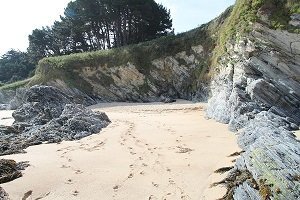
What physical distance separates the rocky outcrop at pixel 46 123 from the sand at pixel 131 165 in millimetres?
918

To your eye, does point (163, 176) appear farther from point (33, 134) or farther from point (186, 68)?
point (186, 68)

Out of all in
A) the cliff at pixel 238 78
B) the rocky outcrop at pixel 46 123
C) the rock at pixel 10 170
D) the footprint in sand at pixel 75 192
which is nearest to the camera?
the cliff at pixel 238 78

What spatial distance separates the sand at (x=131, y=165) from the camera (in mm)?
7688

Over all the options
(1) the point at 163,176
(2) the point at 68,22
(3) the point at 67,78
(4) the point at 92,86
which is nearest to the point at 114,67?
(4) the point at 92,86

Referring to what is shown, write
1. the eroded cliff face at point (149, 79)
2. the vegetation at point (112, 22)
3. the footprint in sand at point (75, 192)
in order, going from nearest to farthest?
the footprint in sand at point (75, 192) → the eroded cliff face at point (149, 79) → the vegetation at point (112, 22)

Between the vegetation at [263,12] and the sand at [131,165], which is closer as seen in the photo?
the sand at [131,165]

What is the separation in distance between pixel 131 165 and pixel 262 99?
6929 mm

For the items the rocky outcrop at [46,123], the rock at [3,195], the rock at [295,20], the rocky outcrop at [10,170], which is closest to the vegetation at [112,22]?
the rocky outcrop at [46,123]

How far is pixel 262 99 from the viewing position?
14008 millimetres

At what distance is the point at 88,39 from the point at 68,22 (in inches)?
155

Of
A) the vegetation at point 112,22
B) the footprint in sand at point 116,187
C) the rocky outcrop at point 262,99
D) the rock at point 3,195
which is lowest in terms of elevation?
the footprint in sand at point 116,187

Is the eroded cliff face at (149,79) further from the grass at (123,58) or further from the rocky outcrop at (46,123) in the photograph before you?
the rocky outcrop at (46,123)

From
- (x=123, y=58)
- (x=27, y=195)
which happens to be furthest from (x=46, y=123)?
(x=123, y=58)

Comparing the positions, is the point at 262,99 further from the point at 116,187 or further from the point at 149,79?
the point at 149,79
